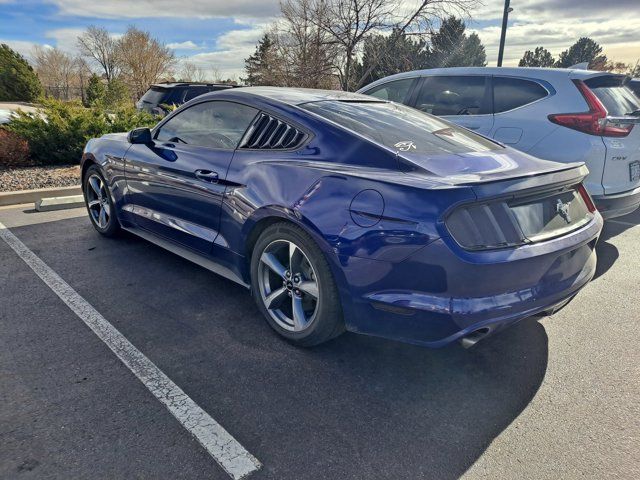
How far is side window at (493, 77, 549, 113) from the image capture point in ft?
15.6

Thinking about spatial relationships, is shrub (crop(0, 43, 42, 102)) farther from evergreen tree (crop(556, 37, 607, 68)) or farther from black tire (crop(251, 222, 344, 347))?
evergreen tree (crop(556, 37, 607, 68))

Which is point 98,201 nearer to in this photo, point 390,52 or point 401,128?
point 401,128

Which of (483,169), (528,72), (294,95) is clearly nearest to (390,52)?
(528,72)

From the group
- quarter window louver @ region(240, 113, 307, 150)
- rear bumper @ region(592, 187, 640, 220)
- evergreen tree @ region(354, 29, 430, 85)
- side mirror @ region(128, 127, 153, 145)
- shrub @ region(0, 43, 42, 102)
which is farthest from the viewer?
shrub @ region(0, 43, 42, 102)

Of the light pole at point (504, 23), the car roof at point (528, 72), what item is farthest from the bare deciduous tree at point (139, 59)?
the car roof at point (528, 72)

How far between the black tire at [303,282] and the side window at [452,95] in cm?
346

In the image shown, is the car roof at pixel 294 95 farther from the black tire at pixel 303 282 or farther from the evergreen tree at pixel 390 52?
the evergreen tree at pixel 390 52

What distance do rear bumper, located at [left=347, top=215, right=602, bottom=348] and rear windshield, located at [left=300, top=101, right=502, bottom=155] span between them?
80 cm

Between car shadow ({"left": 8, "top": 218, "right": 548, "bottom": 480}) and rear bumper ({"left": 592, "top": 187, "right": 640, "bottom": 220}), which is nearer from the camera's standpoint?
car shadow ({"left": 8, "top": 218, "right": 548, "bottom": 480})

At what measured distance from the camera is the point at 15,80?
105 ft

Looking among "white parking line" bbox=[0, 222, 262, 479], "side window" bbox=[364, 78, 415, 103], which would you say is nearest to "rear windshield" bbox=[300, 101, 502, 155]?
"white parking line" bbox=[0, 222, 262, 479]

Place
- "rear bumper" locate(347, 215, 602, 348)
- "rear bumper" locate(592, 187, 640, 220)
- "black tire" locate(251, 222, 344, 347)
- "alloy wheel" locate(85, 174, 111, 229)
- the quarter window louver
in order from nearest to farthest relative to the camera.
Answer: "rear bumper" locate(347, 215, 602, 348) → "black tire" locate(251, 222, 344, 347) → the quarter window louver → "rear bumper" locate(592, 187, 640, 220) → "alloy wheel" locate(85, 174, 111, 229)

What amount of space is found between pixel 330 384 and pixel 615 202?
10.8ft

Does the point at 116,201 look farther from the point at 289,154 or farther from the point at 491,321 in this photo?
the point at 491,321
